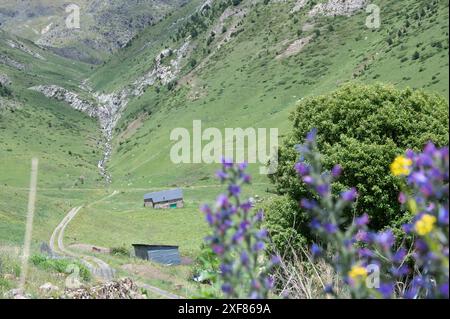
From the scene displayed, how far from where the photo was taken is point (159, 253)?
53219 millimetres

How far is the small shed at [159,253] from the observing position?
173ft

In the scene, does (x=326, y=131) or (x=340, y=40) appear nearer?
(x=326, y=131)

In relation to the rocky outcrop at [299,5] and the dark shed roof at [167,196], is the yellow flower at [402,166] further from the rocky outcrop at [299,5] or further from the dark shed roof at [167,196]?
the rocky outcrop at [299,5]

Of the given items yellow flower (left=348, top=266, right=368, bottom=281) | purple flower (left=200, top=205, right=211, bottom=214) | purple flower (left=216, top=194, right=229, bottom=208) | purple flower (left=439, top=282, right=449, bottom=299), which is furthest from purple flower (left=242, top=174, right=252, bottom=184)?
purple flower (left=439, top=282, right=449, bottom=299)

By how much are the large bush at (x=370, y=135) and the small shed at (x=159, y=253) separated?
73.1 feet

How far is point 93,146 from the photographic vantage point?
611 ft

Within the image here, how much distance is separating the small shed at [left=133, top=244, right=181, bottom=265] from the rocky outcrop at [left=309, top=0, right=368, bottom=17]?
140 meters

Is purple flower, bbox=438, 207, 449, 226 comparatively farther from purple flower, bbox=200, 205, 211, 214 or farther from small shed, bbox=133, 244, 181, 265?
small shed, bbox=133, 244, 181, 265

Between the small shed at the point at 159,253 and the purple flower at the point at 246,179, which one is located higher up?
the purple flower at the point at 246,179

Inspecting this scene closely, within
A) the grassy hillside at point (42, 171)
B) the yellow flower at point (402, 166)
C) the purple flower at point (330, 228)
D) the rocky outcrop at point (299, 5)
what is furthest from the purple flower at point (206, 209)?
the rocky outcrop at point (299, 5)

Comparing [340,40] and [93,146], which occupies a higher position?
[340,40]
